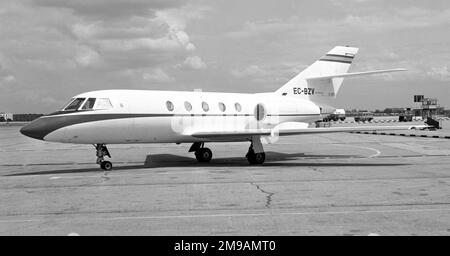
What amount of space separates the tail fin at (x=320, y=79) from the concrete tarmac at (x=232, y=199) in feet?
16.8

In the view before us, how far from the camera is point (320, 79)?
985 inches

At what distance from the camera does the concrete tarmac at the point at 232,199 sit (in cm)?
884

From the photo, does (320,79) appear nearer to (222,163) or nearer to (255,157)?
(255,157)

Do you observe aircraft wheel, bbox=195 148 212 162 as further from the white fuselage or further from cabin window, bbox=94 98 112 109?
cabin window, bbox=94 98 112 109

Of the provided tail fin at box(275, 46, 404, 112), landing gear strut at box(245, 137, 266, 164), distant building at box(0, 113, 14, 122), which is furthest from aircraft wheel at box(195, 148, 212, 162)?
distant building at box(0, 113, 14, 122)

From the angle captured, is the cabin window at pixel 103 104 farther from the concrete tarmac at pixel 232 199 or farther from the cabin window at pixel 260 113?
the cabin window at pixel 260 113

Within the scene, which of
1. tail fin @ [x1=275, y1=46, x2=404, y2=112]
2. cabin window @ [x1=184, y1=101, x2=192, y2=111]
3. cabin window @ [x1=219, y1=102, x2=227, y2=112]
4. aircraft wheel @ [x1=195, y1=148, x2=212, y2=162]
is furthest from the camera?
tail fin @ [x1=275, y1=46, x2=404, y2=112]

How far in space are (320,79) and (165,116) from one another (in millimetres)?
9013

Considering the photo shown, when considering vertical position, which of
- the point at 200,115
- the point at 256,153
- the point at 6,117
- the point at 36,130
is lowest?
the point at 256,153

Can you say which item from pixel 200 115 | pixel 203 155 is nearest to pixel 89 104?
pixel 200 115

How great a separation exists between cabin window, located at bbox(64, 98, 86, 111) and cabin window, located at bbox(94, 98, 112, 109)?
57 cm

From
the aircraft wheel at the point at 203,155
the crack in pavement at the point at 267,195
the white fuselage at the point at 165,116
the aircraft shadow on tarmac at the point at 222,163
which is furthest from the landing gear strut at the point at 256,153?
the crack in pavement at the point at 267,195

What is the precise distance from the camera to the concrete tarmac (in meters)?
8.84
